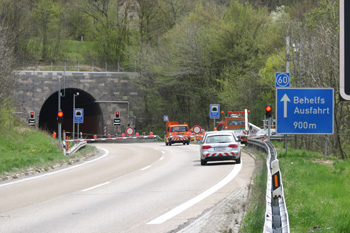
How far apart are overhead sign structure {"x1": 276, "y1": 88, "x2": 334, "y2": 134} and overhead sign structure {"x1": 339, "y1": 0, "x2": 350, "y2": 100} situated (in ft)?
56.0

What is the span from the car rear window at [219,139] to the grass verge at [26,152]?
21.7ft

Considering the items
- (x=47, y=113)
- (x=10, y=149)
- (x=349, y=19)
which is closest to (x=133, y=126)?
(x=47, y=113)

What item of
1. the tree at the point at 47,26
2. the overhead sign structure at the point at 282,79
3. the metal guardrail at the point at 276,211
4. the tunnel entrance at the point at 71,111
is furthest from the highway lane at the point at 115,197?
the tree at the point at 47,26

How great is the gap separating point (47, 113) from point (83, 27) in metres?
28.9

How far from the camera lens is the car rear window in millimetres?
26016

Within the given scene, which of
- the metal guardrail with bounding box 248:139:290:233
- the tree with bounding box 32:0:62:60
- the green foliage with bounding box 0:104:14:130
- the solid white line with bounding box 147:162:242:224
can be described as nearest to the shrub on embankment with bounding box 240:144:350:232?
the metal guardrail with bounding box 248:139:290:233

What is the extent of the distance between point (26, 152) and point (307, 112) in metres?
16.7

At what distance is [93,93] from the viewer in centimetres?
7031

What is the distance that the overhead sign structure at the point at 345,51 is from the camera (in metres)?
4.04

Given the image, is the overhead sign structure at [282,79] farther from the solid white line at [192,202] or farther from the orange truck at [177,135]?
the orange truck at [177,135]

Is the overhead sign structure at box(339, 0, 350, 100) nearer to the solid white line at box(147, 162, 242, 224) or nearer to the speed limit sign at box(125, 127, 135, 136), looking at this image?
the solid white line at box(147, 162, 242, 224)

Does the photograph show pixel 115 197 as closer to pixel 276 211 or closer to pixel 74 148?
pixel 276 211

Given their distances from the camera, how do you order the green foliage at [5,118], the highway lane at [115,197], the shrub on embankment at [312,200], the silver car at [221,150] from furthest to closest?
the green foliage at [5,118] < the silver car at [221,150] < the highway lane at [115,197] < the shrub on embankment at [312,200]

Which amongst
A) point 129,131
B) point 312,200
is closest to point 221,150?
point 312,200
